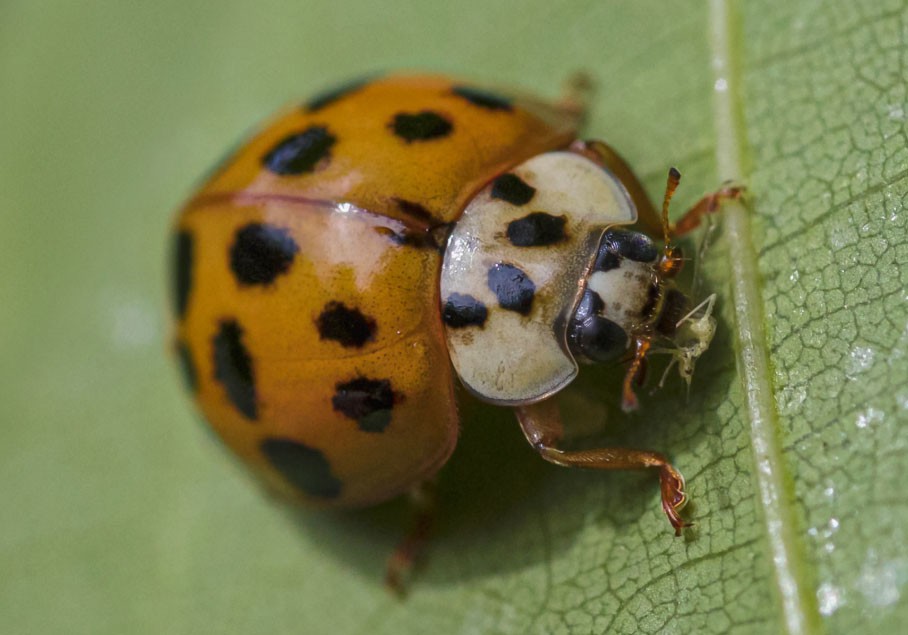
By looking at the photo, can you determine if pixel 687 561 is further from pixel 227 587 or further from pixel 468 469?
pixel 227 587

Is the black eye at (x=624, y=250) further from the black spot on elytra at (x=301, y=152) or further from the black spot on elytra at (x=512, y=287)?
the black spot on elytra at (x=301, y=152)

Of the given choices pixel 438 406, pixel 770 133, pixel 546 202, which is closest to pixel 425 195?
pixel 546 202

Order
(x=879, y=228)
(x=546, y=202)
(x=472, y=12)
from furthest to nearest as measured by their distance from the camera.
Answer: (x=472, y=12)
(x=546, y=202)
(x=879, y=228)

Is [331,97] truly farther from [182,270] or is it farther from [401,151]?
[182,270]

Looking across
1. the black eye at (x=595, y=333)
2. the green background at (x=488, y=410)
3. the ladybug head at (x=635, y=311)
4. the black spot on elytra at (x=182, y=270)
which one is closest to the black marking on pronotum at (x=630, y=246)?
the ladybug head at (x=635, y=311)

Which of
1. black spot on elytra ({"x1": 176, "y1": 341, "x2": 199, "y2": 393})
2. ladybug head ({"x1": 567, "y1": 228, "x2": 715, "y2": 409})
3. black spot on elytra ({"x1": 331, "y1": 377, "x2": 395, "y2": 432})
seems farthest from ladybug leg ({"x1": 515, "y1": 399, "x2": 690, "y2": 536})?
black spot on elytra ({"x1": 176, "y1": 341, "x2": 199, "y2": 393})

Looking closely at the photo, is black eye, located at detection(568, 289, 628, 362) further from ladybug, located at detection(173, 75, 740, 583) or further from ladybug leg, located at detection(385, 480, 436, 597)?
ladybug leg, located at detection(385, 480, 436, 597)
